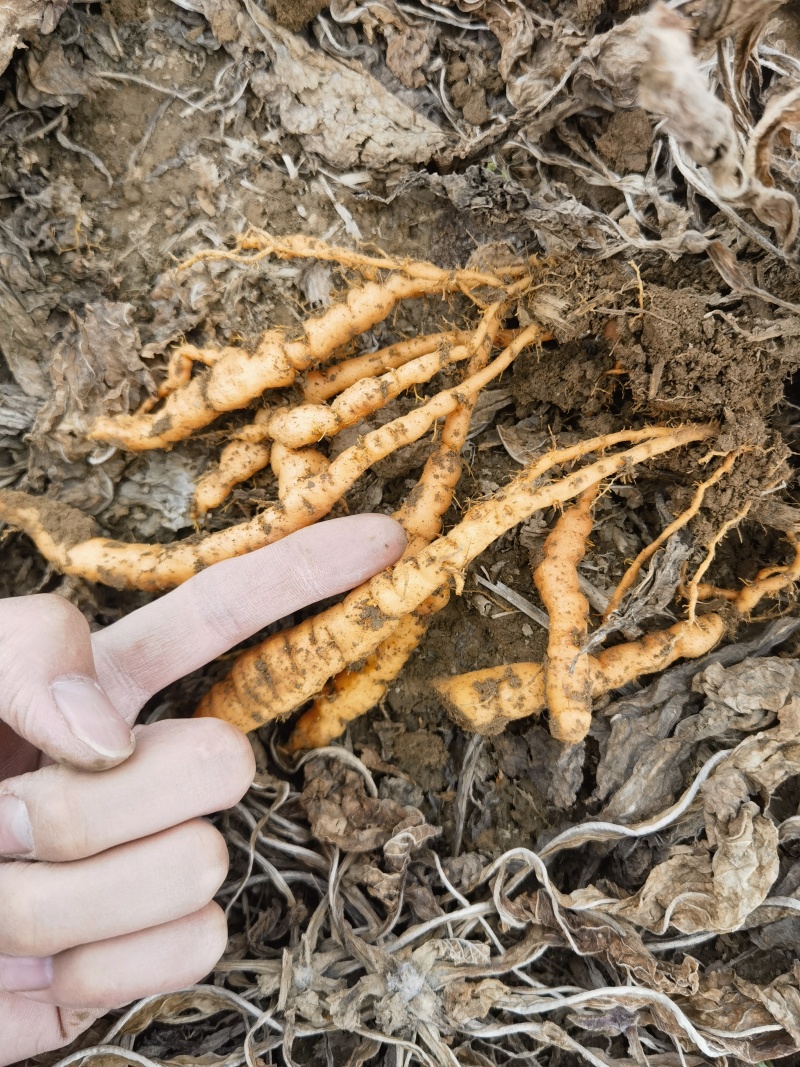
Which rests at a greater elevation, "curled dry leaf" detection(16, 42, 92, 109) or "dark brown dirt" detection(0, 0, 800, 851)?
"curled dry leaf" detection(16, 42, 92, 109)

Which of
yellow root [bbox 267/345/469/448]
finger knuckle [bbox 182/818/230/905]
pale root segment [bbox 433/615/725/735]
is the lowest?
pale root segment [bbox 433/615/725/735]

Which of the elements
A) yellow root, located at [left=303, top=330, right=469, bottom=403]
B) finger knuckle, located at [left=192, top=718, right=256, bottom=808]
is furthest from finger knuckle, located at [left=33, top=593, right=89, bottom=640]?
yellow root, located at [left=303, top=330, right=469, bottom=403]

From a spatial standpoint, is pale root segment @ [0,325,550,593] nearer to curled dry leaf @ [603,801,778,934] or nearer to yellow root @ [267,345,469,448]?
yellow root @ [267,345,469,448]

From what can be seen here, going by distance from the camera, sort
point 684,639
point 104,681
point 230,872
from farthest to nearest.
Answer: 1. point 230,872
2. point 684,639
3. point 104,681

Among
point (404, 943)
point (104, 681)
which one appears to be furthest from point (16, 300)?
point (404, 943)

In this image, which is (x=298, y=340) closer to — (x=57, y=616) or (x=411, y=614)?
(x=411, y=614)

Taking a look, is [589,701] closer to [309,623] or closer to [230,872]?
[309,623]
